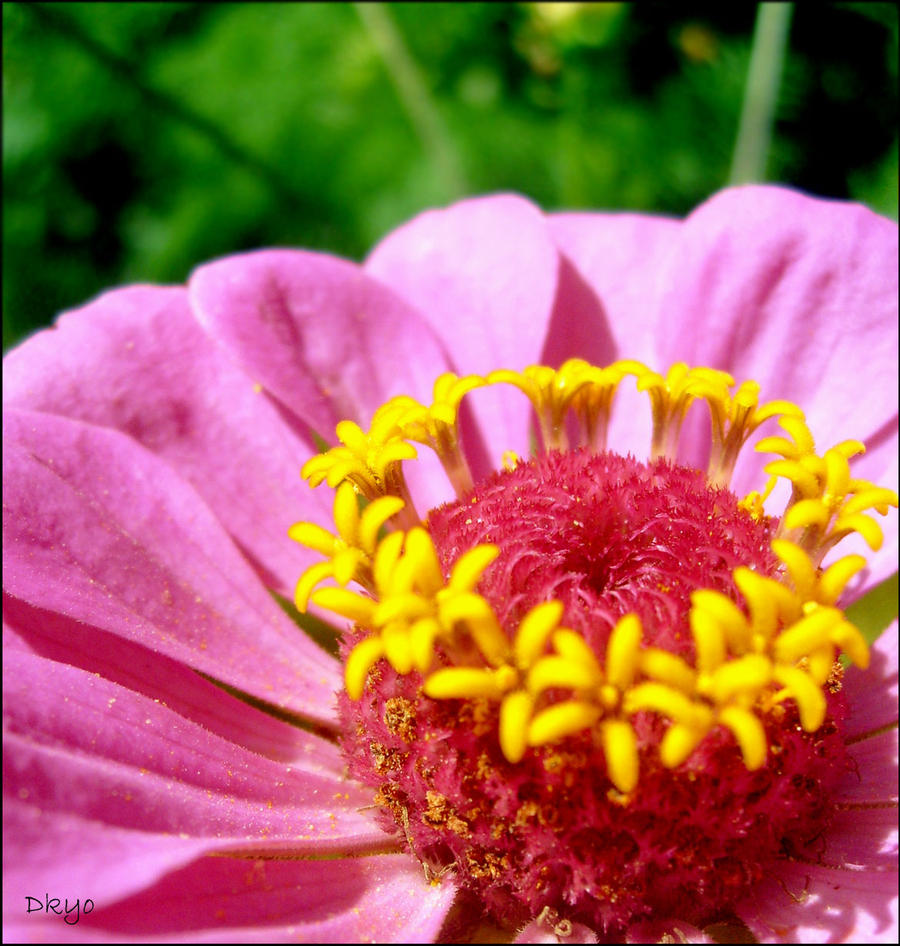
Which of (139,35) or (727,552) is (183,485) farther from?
(139,35)

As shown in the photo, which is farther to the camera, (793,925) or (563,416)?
(563,416)

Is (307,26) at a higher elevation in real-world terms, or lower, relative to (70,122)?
higher

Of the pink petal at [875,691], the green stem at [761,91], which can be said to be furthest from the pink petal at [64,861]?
the green stem at [761,91]

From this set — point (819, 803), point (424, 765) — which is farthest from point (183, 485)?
point (819, 803)

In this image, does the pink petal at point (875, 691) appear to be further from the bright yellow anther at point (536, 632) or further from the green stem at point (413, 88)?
the green stem at point (413, 88)

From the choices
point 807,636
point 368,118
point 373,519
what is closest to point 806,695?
point 807,636

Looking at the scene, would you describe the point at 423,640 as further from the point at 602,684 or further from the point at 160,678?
the point at 160,678

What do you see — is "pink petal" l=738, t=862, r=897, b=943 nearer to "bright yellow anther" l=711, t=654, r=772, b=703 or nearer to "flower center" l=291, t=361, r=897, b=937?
"flower center" l=291, t=361, r=897, b=937
